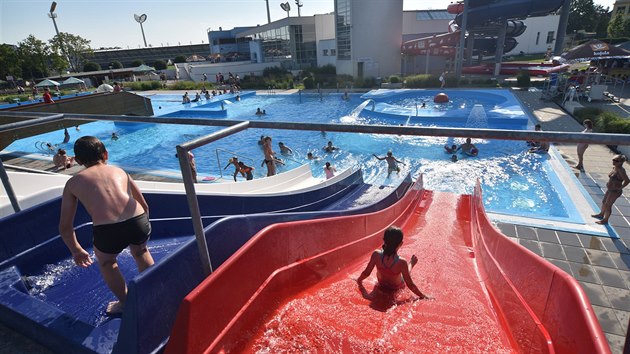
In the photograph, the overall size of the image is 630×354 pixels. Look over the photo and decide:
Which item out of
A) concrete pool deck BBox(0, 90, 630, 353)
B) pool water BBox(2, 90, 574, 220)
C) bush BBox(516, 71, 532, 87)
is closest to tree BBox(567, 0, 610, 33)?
bush BBox(516, 71, 532, 87)

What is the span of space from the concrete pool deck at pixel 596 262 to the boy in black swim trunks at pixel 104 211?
1.91 feet

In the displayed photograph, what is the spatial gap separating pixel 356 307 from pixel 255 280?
36.9 inches

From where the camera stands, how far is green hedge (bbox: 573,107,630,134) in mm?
11365

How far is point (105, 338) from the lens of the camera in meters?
1.90

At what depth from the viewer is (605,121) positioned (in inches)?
489

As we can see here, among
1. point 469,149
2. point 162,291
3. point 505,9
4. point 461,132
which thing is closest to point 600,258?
point 461,132

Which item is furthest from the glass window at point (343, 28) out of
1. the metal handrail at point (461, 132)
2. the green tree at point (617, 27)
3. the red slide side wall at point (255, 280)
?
the green tree at point (617, 27)

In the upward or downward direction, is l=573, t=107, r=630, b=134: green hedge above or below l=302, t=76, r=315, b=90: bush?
below

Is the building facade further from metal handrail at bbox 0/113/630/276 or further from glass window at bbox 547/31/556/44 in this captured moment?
metal handrail at bbox 0/113/630/276

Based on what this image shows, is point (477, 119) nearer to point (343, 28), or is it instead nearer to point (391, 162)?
point (391, 162)

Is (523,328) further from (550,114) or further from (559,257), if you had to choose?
(550,114)

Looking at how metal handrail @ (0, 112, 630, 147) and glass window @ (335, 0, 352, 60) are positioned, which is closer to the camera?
metal handrail @ (0, 112, 630, 147)

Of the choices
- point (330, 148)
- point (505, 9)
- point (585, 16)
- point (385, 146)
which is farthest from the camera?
point (585, 16)

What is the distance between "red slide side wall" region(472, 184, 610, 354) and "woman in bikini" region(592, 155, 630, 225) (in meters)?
4.84
